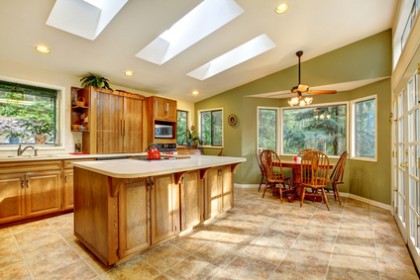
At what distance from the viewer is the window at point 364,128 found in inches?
155

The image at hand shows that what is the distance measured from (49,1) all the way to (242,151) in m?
4.33

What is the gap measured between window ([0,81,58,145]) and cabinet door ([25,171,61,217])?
33.2 inches

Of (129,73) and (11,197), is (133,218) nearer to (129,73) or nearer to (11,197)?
(11,197)

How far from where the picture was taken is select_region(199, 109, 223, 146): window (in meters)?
5.70

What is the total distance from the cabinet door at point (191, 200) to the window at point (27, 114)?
2801mm

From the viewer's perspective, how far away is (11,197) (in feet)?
8.93

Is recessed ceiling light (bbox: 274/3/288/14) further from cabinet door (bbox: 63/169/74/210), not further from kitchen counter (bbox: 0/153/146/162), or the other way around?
cabinet door (bbox: 63/169/74/210)

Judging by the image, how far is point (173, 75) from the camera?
4.21 metres

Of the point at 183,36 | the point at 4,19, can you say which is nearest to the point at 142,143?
the point at 183,36

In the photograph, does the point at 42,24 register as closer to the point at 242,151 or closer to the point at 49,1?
the point at 49,1

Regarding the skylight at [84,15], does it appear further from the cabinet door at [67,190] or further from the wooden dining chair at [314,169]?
the wooden dining chair at [314,169]

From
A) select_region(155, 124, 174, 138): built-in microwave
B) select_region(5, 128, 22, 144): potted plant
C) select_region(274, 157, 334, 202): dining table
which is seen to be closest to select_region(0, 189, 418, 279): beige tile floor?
select_region(274, 157, 334, 202): dining table

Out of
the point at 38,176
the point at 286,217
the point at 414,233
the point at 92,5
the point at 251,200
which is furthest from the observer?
the point at 251,200

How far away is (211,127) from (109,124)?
9.25ft
